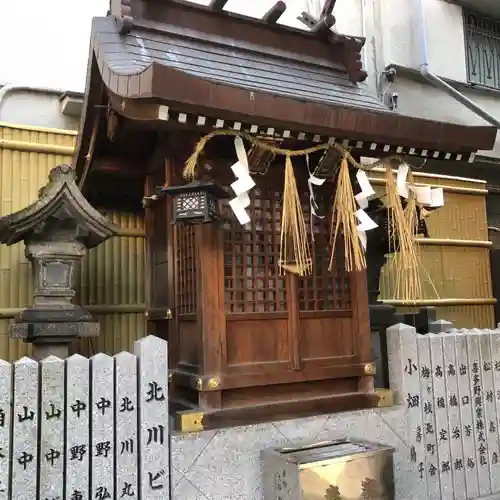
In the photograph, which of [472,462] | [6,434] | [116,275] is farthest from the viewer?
[116,275]

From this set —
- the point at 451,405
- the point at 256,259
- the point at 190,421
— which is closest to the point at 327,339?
the point at 256,259

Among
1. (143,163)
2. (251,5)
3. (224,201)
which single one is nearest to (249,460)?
(224,201)

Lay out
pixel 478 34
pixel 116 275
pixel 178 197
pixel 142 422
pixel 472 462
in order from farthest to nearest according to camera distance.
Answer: pixel 478 34 < pixel 116 275 < pixel 472 462 < pixel 178 197 < pixel 142 422

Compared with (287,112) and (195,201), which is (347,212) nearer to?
(287,112)

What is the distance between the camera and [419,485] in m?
5.05

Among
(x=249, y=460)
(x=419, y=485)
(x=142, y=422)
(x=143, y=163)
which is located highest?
(x=143, y=163)

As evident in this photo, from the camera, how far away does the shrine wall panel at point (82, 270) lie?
6.04m

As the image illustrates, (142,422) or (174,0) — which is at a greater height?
(174,0)

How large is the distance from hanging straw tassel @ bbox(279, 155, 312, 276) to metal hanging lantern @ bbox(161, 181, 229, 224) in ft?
2.01

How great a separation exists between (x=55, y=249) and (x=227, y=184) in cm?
169

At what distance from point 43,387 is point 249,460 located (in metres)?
1.74

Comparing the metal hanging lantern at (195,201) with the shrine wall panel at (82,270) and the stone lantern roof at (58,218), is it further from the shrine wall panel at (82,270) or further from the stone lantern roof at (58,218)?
the shrine wall panel at (82,270)

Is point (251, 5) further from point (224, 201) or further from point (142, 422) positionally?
point (142, 422)

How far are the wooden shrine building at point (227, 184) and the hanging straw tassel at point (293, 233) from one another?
0.10 meters
